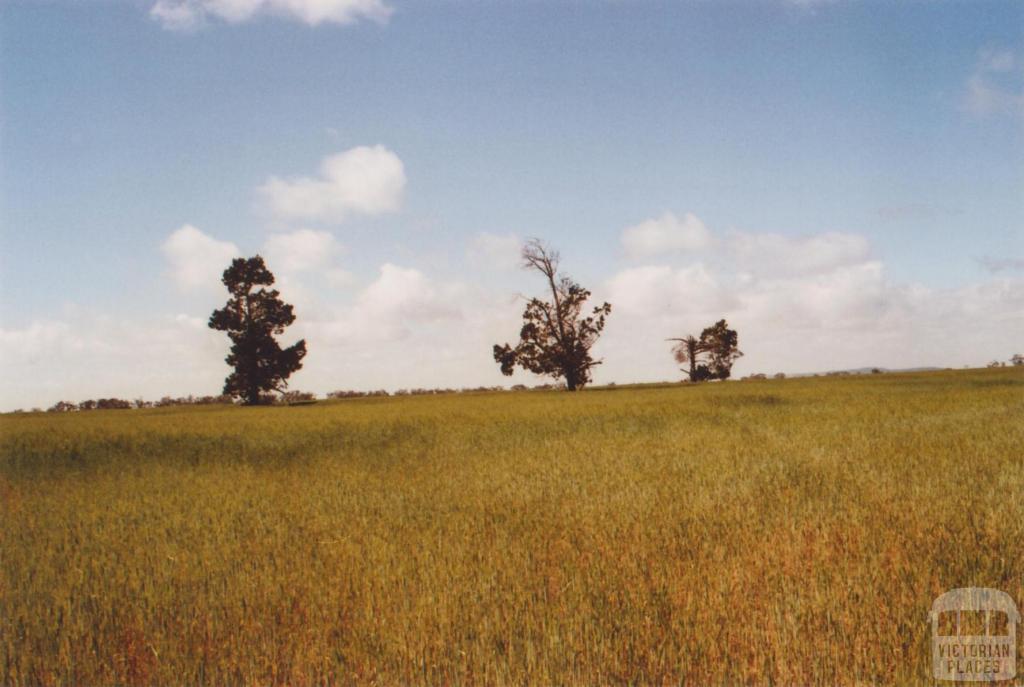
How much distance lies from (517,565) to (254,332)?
4430 centimetres

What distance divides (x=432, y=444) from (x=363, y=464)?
2.75 metres

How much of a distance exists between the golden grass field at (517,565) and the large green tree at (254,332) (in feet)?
117

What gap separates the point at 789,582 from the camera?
4039 mm

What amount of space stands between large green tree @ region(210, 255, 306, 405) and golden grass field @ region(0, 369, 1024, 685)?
35.5m

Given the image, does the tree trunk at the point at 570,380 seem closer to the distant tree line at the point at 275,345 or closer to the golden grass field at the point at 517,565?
the distant tree line at the point at 275,345

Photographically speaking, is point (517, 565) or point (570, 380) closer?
point (517, 565)

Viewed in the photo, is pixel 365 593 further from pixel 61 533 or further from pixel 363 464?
pixel 363 464

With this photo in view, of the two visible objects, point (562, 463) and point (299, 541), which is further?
point (562, 463)

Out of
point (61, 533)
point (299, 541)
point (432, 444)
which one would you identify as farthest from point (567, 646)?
point (432, 444)

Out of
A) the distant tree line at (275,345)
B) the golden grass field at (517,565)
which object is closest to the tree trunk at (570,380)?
the distant tree line at (275,345)

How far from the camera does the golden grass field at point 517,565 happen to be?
3.23m

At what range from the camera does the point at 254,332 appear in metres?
43.9

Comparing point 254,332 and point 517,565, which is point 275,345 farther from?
point 517,565

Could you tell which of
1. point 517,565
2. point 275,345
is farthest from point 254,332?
point 517,565
